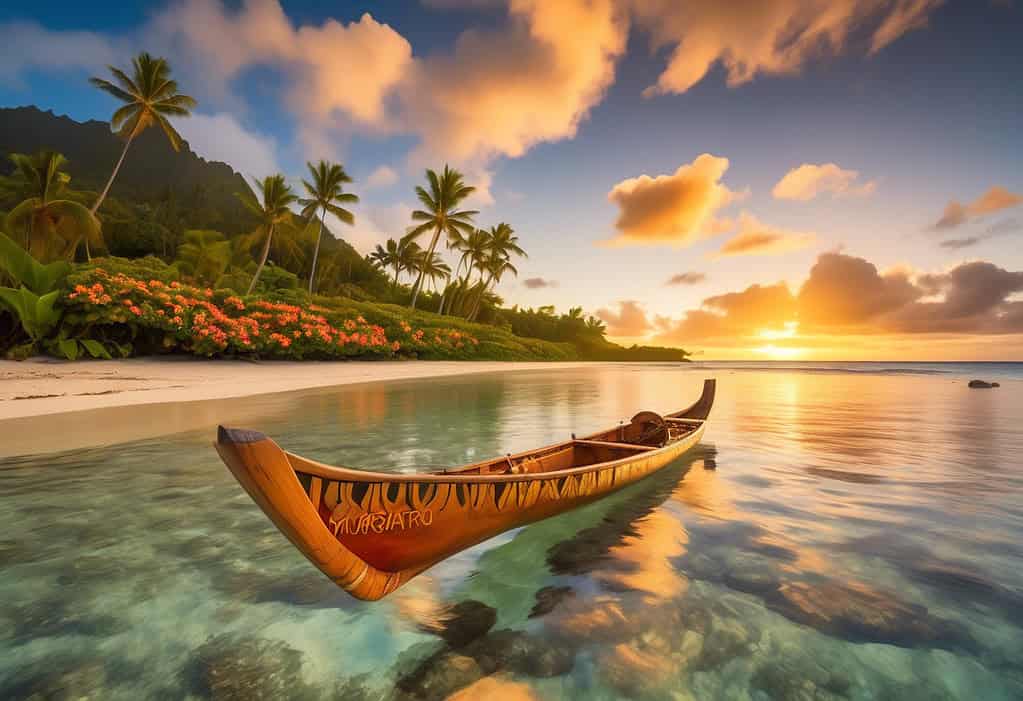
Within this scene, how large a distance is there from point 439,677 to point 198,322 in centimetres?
1699

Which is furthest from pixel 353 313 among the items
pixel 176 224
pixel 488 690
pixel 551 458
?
pixel 176 224

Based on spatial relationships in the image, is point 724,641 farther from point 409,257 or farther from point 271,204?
point 409,257

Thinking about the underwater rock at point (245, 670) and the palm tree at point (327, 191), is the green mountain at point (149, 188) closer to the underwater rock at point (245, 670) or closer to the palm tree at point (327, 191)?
the palm tree at point (327, 191)

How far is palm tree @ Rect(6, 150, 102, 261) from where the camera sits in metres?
16.6

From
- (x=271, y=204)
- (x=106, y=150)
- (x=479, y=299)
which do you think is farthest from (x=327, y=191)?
(x=106, y=150)

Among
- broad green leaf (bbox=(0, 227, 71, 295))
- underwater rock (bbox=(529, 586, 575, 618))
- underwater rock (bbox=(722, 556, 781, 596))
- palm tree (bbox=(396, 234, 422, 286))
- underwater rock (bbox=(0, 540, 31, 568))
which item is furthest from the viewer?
palm tree (bbox=(396, 234, 422, 286))

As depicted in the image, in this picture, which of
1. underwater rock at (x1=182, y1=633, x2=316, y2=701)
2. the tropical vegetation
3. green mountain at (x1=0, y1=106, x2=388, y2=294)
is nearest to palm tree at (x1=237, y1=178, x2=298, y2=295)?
the tropical vegetation

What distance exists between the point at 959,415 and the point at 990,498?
33.6 feet

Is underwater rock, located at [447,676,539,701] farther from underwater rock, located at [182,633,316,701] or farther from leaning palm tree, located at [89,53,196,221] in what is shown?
leaning palm tree, located at [89,53,196,221]

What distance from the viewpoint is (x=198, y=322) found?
15.5 metres

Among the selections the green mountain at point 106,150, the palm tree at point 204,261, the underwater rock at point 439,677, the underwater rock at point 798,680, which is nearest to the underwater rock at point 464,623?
the underwater rock at point 439,677

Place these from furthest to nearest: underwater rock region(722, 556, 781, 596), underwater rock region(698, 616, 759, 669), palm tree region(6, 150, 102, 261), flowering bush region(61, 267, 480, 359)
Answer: palm tree region(6, 150, 102, 261), flowering bush region(61, 267, 480, 359), underwater rock region(722, 556, 781, 596), underwater rock region(698, 616, 759, 669)

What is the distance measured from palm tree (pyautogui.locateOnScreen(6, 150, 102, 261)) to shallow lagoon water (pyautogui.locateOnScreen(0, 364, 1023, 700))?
1585cm

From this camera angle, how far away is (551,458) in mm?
4926
